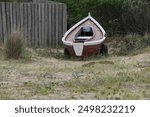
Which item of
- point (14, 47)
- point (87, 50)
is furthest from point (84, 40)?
point (14, 47)

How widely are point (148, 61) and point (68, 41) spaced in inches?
162

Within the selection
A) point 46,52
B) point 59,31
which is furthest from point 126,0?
point 46,52

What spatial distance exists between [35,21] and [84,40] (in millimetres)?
3321

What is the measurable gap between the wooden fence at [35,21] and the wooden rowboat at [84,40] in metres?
1.87

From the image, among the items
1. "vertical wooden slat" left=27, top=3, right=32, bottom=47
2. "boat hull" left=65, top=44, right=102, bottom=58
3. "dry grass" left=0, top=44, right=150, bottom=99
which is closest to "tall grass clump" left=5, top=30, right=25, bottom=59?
"dry grass" left=0, top=44, right=150, bottom=99

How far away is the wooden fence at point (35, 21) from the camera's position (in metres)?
19.6

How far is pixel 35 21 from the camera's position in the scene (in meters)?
20.1

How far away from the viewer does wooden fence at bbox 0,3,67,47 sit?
1958 cm

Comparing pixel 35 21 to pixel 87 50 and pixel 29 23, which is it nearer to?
pixel 29 23

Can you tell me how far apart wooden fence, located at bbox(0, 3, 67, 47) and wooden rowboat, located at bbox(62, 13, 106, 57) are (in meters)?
1.87

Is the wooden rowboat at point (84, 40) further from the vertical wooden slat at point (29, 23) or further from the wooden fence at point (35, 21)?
the vertical wooden slat at point (29, 23)

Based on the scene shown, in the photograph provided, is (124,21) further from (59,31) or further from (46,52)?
(46,52)

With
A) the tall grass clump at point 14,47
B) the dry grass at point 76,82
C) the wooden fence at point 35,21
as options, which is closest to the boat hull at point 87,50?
the tall grass clump at point 14,47

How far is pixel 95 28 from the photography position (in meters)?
18.7
